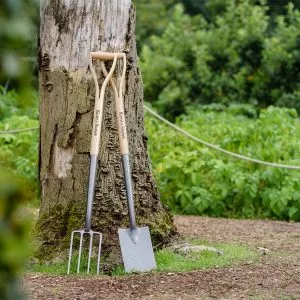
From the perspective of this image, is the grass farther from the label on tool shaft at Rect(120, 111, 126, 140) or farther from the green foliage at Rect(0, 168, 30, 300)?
the green foliage at Rect(0, 168, 30, 300)

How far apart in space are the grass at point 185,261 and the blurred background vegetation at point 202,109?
606mm

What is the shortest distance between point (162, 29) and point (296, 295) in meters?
13.2

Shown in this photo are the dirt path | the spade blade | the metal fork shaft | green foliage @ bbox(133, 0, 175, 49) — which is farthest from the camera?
green foliage @ bbox(133, 0, 175, 49)

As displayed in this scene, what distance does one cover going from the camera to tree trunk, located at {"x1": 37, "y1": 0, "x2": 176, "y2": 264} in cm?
516

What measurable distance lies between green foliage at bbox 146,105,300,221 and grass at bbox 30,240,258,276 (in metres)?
2.24

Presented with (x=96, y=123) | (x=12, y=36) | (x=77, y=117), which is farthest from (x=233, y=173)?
(x=12, y=36)

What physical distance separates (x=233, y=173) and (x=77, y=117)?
119 inches

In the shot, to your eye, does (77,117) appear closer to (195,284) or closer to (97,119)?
(97,119)

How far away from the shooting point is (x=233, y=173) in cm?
796

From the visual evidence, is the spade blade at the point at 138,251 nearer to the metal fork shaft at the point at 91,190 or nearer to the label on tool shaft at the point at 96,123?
the metal fork shaft at the point at 91,190

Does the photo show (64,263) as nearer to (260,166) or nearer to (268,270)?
(268,270)

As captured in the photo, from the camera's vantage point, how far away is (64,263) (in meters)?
5.09

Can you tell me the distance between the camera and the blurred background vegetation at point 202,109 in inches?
58.4

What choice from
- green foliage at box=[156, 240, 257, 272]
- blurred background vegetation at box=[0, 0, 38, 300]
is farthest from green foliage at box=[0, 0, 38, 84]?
green foliage at box=[156, 240, 257, 272]
